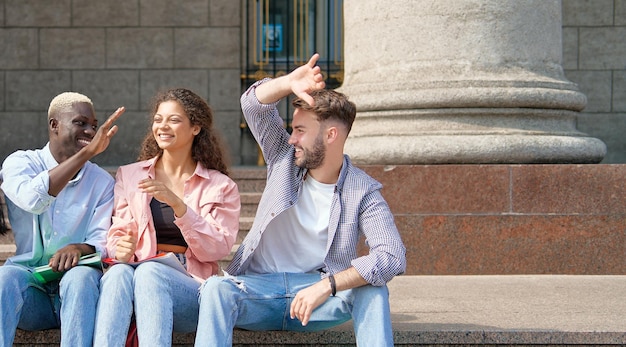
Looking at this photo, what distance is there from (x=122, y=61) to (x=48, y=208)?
22.7 ft

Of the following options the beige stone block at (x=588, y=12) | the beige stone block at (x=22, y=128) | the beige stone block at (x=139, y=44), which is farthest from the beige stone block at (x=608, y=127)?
the beige stone block at (x=22, y=128)

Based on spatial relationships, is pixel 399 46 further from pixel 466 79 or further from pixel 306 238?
pixel 306 238

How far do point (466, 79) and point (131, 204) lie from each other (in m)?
2.87

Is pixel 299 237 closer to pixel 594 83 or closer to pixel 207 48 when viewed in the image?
pixel 207 48

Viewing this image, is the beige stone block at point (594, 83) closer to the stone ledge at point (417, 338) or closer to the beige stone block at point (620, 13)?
the beige stone block at point (620, 13)

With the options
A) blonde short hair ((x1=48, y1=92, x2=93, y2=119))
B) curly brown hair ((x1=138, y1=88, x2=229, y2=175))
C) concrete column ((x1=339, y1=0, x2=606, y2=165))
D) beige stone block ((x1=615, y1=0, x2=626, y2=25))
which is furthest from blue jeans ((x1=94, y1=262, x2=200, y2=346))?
beige stone block ((x1=615, y1=0, x2=626, y2=25))

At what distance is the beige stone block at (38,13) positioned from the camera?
10.8 metres

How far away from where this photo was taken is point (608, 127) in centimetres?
1068

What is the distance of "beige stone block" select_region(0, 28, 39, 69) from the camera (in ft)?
35.3

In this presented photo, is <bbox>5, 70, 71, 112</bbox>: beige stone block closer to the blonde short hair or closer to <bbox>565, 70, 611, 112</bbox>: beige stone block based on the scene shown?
<bbox>565, 70, 611, 112</bbox>: beige stone block

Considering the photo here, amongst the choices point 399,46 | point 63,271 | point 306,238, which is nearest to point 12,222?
point 63,271

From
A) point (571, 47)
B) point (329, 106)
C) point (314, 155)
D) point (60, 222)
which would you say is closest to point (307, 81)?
point (329, 106)

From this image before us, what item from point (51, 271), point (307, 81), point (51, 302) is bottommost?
point (51, 302)

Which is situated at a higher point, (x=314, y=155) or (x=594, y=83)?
(x=594, y=83)
